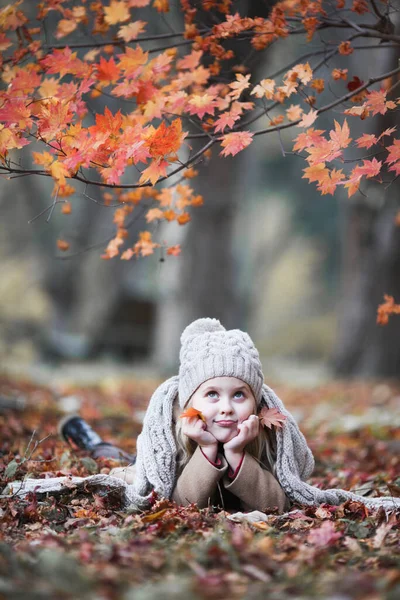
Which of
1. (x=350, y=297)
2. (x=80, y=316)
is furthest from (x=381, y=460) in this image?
(x=80, y=316)

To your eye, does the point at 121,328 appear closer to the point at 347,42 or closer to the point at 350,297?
the point at 350,297

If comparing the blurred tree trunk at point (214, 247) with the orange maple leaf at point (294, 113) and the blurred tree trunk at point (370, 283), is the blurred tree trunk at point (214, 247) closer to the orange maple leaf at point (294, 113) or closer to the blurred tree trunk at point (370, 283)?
the blurred tree trunk at point (370, 283)

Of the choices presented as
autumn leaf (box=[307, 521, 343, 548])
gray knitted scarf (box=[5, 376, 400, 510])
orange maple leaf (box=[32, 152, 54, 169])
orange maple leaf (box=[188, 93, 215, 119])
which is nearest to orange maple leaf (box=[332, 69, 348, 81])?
orange maple leaf (box=[188, 93, 215, 119])

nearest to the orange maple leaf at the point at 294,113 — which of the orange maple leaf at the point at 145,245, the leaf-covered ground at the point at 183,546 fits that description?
the orange maple leaf at the point at 145,245

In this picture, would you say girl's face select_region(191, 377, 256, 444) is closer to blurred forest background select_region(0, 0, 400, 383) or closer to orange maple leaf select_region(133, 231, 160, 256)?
blurred forest background select_region(0, 0, 400, 383)

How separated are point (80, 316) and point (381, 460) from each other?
11.3 meters

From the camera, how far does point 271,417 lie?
11.0ft

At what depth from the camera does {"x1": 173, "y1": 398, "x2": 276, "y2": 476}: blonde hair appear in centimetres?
335

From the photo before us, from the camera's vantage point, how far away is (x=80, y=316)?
15594 millimetres

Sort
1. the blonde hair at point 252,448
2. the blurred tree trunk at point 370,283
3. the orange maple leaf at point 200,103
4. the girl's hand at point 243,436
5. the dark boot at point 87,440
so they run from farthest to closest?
the blurred tree trunk at point 370,283 → the dark boot at point 87,440 → the orange maple leaf at point 200,103 → the blonde hair at point 252,448 → the girl's hand at point 243,436

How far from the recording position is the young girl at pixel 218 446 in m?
3.17

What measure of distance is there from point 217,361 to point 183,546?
961 mm

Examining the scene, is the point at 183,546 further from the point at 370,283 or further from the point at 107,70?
the point at 370,283

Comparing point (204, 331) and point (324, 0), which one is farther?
point (324, 0)
